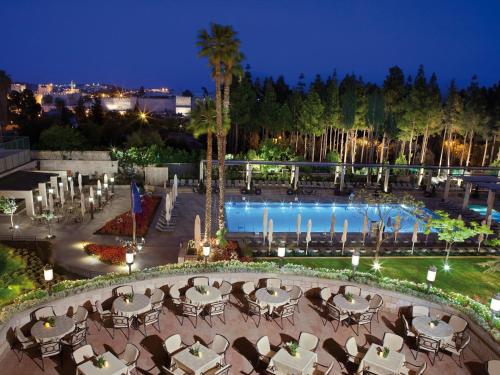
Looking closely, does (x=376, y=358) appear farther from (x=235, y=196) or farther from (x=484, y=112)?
(x=484, y=112)

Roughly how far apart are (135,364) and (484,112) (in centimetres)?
4205

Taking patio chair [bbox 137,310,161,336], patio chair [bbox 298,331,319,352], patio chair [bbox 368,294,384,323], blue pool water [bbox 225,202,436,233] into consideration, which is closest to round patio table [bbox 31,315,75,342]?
patio chair [bbox 137,310,161,336]

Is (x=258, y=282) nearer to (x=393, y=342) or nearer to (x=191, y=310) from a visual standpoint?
(x=191, y=310)

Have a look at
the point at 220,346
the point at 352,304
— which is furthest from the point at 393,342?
the point at 220,346

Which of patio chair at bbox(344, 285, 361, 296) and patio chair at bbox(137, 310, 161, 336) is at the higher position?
patio chair at bbox(344, 285, 361, 296)

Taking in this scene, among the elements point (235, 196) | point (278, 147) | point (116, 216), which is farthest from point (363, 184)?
point (116, 216)

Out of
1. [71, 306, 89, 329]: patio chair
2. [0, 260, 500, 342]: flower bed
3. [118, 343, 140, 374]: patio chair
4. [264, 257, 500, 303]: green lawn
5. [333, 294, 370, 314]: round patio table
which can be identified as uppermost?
[0, 260, 500, 342]: flower bed

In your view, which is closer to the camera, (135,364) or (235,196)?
(135,364)

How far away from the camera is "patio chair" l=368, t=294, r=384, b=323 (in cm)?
1200

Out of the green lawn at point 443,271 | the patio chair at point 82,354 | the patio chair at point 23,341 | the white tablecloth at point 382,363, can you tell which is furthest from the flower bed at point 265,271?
the green lawn at point 443,271

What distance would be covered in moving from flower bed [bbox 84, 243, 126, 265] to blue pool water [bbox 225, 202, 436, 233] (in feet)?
26.5

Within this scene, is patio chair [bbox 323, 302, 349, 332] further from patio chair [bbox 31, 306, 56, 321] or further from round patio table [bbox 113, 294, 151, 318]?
patio chair [bbox 31, 306, 56, 321]

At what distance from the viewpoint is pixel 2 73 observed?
51344 millimetres

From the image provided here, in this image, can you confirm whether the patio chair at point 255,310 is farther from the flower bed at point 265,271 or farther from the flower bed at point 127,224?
the flower bed at point 127,224
